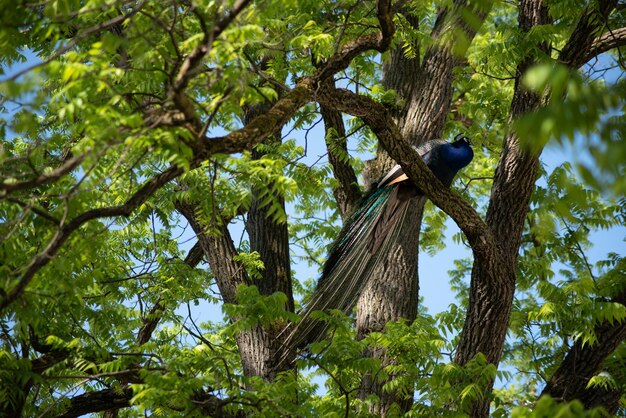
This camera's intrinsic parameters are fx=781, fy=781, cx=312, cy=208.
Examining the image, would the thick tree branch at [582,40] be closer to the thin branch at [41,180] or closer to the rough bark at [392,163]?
the rough bark at [392,163]

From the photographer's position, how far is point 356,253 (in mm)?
5477

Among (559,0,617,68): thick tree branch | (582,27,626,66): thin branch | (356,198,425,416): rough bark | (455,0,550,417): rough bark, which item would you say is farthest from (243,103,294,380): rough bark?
(582,27,626,66): thin branch

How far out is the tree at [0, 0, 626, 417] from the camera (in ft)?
9.59

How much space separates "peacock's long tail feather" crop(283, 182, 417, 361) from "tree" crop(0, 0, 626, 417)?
0.18 meters

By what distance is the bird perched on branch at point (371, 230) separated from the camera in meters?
5.29

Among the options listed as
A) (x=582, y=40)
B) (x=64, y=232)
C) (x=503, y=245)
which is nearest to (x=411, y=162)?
(x=503, y=245)

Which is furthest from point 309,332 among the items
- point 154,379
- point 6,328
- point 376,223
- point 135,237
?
point 135,237

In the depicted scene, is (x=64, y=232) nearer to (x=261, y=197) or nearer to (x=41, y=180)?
(x=41, y=180)

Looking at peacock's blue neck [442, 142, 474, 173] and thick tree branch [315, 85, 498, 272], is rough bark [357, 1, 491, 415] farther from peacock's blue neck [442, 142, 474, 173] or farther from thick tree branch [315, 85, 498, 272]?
thick tree branch [315, 85, 498, 272]

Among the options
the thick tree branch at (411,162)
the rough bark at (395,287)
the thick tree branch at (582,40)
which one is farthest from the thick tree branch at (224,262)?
the thick tree branch at (582,40)

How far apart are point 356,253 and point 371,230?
0.21 m

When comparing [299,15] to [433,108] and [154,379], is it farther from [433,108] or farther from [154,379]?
[154,379]

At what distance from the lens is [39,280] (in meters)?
3.42

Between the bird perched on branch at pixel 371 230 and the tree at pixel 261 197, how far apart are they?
29 cm
